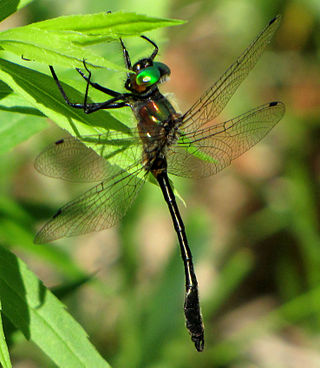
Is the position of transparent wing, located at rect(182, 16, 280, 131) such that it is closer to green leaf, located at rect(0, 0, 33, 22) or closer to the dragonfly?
the dragonfly

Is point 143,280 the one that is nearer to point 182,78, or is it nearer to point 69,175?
point 182,78

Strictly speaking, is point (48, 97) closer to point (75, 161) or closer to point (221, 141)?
point (75, 161)

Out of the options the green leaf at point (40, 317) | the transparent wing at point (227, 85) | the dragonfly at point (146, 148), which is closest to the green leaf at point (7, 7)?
the dragonfly at point (146, 148)

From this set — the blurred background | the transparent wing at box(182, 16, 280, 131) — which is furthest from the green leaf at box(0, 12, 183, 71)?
the blurred background

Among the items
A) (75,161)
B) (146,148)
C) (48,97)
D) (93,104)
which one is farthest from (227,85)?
(48,97)

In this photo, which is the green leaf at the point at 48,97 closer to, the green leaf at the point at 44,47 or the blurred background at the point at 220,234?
the green leaf at the point at 44,47

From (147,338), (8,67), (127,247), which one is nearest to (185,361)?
(147,338)
